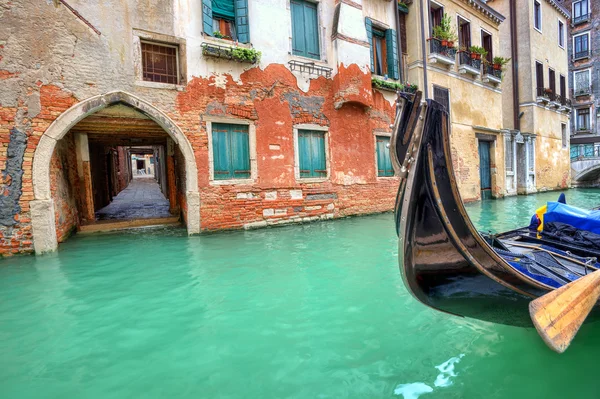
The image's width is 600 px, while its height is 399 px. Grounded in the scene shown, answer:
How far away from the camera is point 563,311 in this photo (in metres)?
1.88

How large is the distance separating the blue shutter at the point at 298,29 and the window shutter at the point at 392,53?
108 inches

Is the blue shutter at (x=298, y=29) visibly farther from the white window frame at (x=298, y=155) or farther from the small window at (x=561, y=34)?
the small window at (x=561, y=34)

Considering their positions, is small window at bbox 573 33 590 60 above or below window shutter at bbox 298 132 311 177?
above

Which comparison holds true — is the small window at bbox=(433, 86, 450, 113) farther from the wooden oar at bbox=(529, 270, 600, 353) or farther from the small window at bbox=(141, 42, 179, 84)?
the wooden oar at bbox=(529, 270, 600, 353)

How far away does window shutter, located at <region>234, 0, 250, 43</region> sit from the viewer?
6.68m

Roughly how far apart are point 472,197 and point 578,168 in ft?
38.4

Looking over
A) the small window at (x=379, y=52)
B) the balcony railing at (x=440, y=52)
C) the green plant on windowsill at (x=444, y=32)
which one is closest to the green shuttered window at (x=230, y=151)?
the small window at (x=379, y=52)

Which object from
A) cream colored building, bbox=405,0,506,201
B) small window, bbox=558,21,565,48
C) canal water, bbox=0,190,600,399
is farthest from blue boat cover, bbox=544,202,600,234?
small window, bbox=558,21,565,48

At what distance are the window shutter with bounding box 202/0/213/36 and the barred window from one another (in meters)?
11.2

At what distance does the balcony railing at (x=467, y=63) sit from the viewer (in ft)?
35.3

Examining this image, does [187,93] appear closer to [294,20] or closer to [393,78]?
[294,20]

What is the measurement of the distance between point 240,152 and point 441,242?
5294 mm

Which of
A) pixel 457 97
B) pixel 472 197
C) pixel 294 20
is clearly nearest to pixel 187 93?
pixel 294 20

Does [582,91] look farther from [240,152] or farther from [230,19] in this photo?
[240,152]
